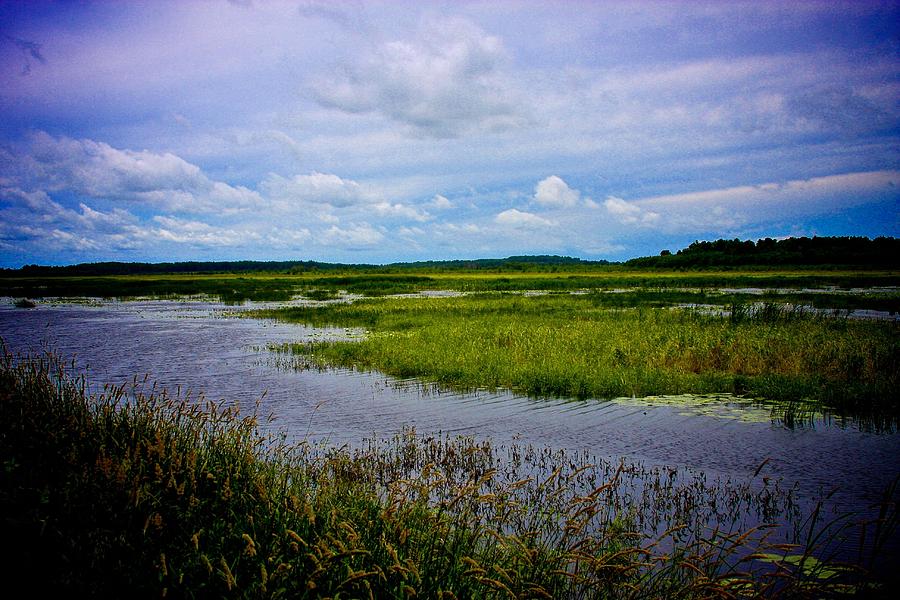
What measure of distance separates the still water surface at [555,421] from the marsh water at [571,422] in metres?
0.03

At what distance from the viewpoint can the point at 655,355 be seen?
1880 centimetres

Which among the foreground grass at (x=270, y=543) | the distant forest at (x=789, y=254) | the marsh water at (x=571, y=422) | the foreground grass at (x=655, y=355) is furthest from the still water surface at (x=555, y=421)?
the distant forest at (x=789, y=254)

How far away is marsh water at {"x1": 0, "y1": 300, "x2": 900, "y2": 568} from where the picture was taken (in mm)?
9914

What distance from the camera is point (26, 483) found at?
634 cm

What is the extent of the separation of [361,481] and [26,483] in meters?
3.97

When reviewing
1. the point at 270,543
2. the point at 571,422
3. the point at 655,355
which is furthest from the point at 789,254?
the point at 270,543

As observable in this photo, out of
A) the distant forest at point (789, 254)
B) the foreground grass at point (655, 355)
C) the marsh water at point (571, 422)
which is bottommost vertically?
the marsh water at point (571, 422)

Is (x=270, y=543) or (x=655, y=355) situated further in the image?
(x=655, y=355)

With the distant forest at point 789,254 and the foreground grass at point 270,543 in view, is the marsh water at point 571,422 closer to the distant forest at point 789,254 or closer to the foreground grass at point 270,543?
the foreground grass at point 270,543

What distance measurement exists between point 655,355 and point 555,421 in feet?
24.1

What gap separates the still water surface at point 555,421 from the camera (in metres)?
10.0

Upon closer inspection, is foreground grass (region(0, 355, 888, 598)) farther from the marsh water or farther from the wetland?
the marsh water

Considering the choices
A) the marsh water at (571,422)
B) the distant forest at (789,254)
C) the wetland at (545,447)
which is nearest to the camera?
the wetland at (545,447)

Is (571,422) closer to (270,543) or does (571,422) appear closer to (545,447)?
(545,447)
